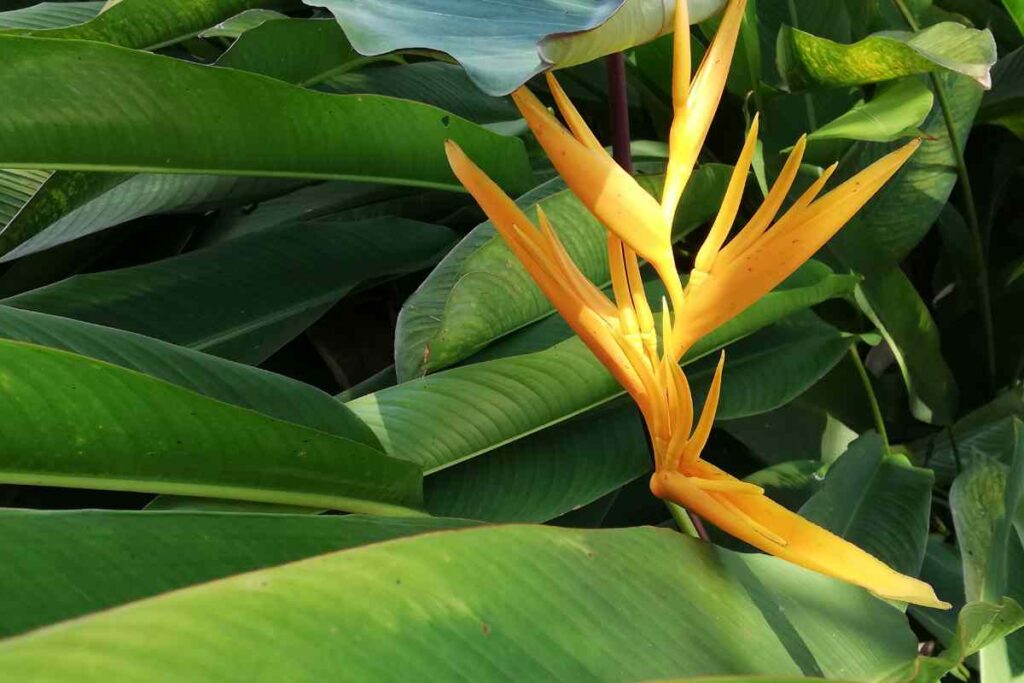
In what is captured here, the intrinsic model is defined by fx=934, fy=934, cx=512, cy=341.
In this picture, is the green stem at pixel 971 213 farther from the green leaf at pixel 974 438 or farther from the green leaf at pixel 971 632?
the green leaf at pixel 971 632

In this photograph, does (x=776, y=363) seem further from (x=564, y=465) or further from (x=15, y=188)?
(x=15, y=188)

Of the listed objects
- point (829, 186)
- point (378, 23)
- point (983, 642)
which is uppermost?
point (378, 23)

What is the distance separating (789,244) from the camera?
35cm

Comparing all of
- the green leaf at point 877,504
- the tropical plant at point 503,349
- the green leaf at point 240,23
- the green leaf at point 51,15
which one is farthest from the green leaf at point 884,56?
the green leaf at point 51,15

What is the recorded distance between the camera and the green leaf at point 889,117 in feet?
1.80

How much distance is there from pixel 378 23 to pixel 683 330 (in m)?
0.16

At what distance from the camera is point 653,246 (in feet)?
1.13

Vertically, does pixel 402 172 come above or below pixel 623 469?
above

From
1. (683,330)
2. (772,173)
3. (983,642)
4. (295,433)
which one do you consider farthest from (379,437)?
(772,173)

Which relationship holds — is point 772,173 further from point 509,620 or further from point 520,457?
point 509,620

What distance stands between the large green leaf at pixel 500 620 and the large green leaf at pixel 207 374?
167 mm

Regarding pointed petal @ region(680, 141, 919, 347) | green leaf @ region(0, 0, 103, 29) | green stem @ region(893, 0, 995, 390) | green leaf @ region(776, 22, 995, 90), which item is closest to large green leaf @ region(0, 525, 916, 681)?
pointed petal @ region(680, 141, 919, 347)

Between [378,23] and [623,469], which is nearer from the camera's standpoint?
[378,23]

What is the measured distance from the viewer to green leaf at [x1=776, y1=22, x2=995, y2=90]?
0.49 m
